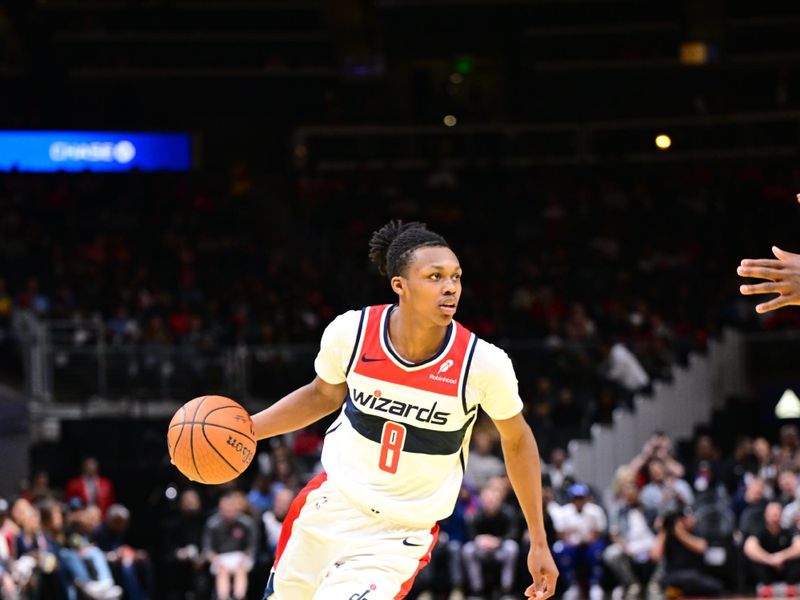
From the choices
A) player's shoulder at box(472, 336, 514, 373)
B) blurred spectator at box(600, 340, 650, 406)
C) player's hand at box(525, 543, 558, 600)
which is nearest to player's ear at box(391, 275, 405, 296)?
player's shoulder at box(472, 336, 514, 373)

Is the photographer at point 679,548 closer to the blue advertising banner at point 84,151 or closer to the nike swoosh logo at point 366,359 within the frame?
the nike swoosh logo at point 366,359

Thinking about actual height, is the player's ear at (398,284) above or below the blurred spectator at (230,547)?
above

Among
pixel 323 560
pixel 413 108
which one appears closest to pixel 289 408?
Result: pixel 323 560

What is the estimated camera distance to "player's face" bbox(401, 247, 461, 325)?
550cm

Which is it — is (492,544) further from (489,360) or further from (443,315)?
(443,315)

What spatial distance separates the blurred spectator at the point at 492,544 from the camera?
14.3m

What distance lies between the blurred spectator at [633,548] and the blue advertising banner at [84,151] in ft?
41.0

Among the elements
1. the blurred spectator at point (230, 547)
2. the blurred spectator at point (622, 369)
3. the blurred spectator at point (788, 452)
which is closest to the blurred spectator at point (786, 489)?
the blurred spectator at point (788, 452)

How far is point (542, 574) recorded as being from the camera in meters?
5.46

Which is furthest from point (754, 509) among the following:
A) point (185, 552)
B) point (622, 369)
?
point (185, 552)

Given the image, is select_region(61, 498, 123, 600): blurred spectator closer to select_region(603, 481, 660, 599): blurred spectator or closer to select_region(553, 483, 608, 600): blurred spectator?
select_region(553, 483, 608, 600): blurred spectator

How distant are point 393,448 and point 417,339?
444mm

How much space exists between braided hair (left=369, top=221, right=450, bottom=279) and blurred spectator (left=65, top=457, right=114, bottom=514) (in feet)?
32.7

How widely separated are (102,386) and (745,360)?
8.45m
